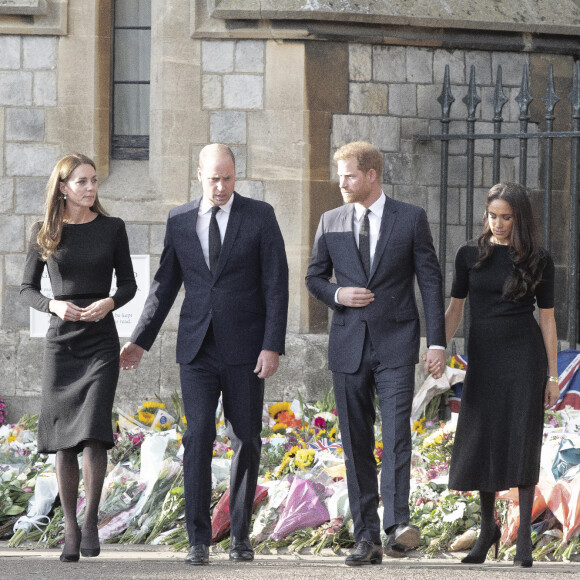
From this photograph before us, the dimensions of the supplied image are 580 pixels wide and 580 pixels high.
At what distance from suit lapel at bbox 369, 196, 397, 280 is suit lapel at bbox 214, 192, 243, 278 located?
0.66 metres

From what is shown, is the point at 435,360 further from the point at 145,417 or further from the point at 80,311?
the point at 145,417

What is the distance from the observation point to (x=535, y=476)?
205 inches

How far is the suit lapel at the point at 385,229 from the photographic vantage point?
209 inches

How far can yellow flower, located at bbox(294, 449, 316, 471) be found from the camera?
20.9 ft

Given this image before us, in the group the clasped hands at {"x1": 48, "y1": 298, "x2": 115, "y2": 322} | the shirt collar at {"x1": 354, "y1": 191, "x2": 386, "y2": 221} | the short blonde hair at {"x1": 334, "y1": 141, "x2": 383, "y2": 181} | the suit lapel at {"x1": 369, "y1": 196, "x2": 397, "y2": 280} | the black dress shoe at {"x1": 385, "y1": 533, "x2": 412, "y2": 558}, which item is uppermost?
the short blonde hair at {"x1": 334, "y1": 141, "x2": 383, "y2": 181}

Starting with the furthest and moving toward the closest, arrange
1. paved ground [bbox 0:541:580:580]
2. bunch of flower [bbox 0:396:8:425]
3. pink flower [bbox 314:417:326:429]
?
bunch of flower [bbox 0:396:8:425] < pink flower [bbox 314:417:326:429] < paved ground [bbox 0:541:580:580]

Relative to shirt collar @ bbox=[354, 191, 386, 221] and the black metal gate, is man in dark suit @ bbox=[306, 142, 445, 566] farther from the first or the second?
the black metal gate

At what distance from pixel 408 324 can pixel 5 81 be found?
467cm

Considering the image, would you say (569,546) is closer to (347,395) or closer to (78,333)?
(347,395)

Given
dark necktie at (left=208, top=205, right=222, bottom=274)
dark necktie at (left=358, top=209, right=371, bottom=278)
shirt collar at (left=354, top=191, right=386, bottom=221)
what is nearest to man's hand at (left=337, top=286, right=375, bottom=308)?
dark necktie at (left=358, top=209, right=371, bottom=278)

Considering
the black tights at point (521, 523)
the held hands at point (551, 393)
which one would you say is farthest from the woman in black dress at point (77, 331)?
the held hands at point (551, 393)

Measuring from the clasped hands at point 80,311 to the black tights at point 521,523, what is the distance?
1945 mm

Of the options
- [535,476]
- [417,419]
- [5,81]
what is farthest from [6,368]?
[535,476]

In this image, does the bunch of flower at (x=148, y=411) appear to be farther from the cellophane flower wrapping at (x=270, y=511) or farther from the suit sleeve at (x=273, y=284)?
the suit sleeve at (x=273, y=284)
